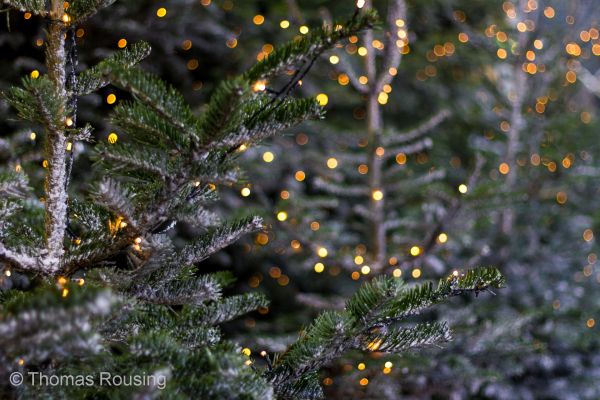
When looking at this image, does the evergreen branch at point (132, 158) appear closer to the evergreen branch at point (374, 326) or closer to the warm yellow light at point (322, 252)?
the evergreen branch at point (374, 326)

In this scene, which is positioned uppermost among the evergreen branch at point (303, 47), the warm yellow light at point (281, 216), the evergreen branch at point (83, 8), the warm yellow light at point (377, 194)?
the evergreen branch at point (83, 8)

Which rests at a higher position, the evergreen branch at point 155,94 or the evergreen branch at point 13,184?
the evergreen branch at point 155,94

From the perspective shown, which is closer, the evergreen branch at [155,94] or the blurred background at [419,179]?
the evergreen branch at [155,94]

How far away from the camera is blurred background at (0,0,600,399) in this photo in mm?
1477

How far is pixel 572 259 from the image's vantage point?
6.55 feet

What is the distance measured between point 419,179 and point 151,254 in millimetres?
1079

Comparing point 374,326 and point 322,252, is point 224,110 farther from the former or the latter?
point 322,252

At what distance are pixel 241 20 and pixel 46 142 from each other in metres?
1.74

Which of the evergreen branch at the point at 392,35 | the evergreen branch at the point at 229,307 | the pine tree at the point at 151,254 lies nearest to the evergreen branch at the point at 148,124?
the pine tree at the point at 151,254

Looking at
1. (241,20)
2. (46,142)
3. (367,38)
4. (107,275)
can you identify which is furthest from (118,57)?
(241,20)

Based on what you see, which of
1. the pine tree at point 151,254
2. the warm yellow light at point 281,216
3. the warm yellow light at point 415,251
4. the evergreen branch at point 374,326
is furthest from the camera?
the warm yellow light at point 281,216

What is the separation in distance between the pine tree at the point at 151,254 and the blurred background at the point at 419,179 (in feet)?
1.70

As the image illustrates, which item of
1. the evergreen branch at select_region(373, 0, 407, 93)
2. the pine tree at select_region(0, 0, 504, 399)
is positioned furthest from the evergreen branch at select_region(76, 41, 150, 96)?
the evergreen branch at select_region(373, 0, 407, 93)

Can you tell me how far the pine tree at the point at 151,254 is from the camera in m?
0.55
